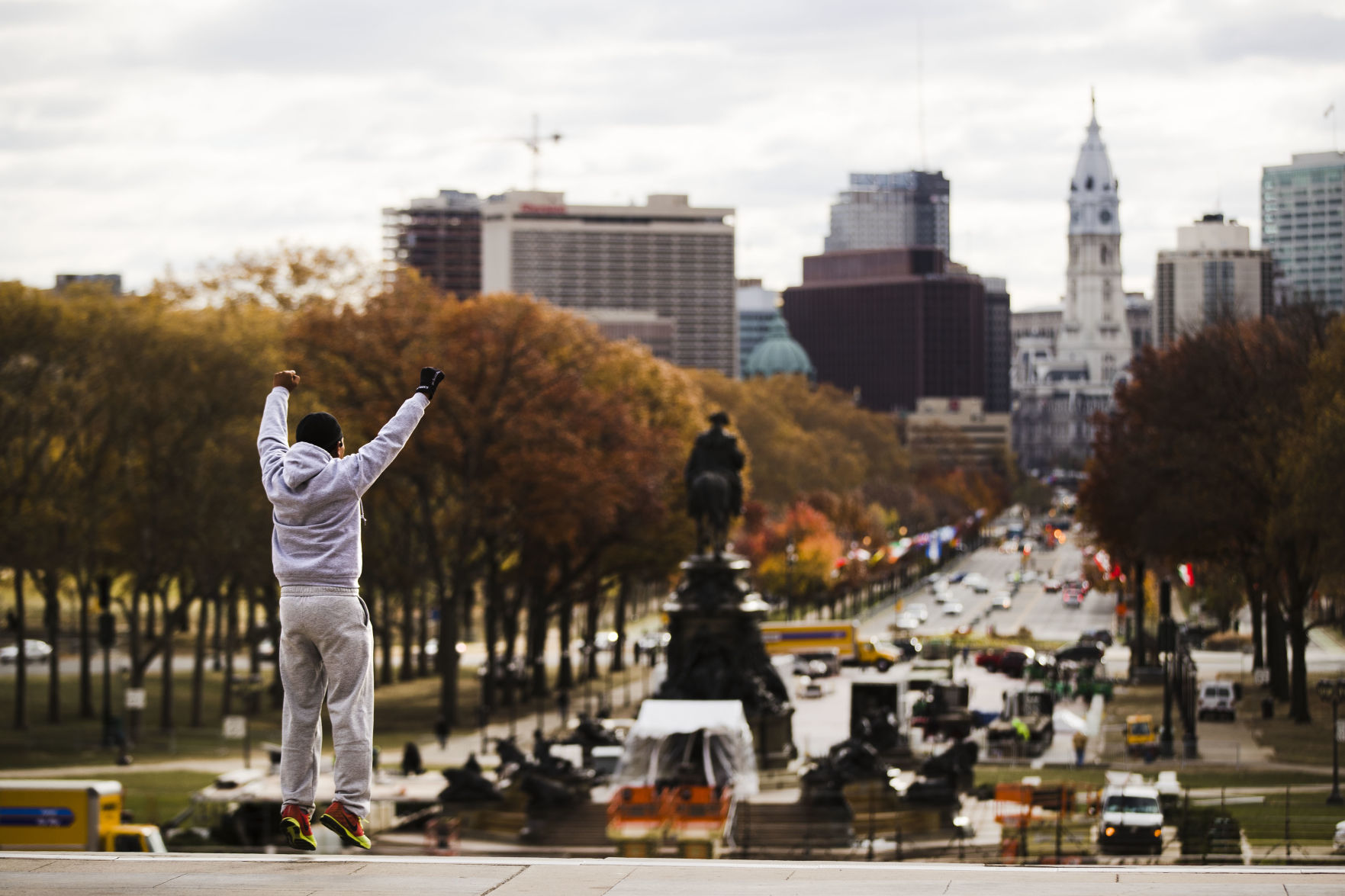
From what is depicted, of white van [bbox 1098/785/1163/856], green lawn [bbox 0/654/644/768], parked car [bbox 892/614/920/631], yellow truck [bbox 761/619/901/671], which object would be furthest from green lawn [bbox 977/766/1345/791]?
parked car [bbox 892/614/920/631]

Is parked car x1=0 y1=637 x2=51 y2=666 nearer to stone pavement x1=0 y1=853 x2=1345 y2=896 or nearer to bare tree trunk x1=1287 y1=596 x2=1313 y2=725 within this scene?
bare tree trunk x1=1287 y1=596 x2=1313 y2=725

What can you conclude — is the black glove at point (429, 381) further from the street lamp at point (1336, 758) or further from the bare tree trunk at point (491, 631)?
the bare tree trunk at point (491, 631)

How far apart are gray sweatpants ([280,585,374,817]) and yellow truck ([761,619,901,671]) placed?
264 ft

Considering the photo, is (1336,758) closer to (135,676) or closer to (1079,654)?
(135,676)

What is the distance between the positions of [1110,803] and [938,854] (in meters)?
3.43

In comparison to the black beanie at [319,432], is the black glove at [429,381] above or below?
above

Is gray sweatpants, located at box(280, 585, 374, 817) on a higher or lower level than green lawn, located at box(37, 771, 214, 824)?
higher

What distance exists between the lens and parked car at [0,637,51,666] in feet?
310

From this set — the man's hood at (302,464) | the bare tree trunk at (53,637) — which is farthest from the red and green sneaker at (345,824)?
the bare tree trunk at (53,637)

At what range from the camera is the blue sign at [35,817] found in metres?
33.1

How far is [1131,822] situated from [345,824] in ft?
90.4

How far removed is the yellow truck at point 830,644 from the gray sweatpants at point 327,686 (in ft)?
264

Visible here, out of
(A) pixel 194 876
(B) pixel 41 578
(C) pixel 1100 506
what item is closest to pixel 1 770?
(B) pixel 41 578

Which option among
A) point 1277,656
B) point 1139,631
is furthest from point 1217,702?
point 1139,631
